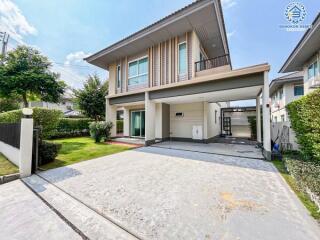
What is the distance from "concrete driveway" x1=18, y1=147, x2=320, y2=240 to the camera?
214cm

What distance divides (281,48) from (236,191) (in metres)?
13.2

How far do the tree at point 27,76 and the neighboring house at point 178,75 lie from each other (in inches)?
144

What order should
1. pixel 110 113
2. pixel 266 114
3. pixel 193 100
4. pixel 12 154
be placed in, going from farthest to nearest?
pixel 110 113
pixel 193 100
pixel 266 114
pixel 12 154

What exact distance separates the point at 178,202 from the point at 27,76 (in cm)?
1392

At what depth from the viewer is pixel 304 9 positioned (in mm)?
7375

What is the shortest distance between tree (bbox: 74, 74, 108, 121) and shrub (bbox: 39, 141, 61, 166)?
10.3m

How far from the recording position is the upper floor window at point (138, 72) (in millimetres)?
11016

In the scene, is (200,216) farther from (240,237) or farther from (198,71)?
(198,71)

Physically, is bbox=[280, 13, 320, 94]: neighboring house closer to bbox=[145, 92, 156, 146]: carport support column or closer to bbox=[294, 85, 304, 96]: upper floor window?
bbox=[294, 85, 304, 96]: upper floor window

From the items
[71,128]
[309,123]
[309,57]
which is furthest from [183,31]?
[71,128]

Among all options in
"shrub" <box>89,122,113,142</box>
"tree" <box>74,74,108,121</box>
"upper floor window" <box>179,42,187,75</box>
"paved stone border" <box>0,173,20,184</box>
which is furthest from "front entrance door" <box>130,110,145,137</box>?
"paved stone border" <box>0,173,20,184</box>

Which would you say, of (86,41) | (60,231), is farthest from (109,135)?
(86,41)

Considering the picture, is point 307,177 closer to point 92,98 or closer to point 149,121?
point 149,121

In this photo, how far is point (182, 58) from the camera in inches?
372
